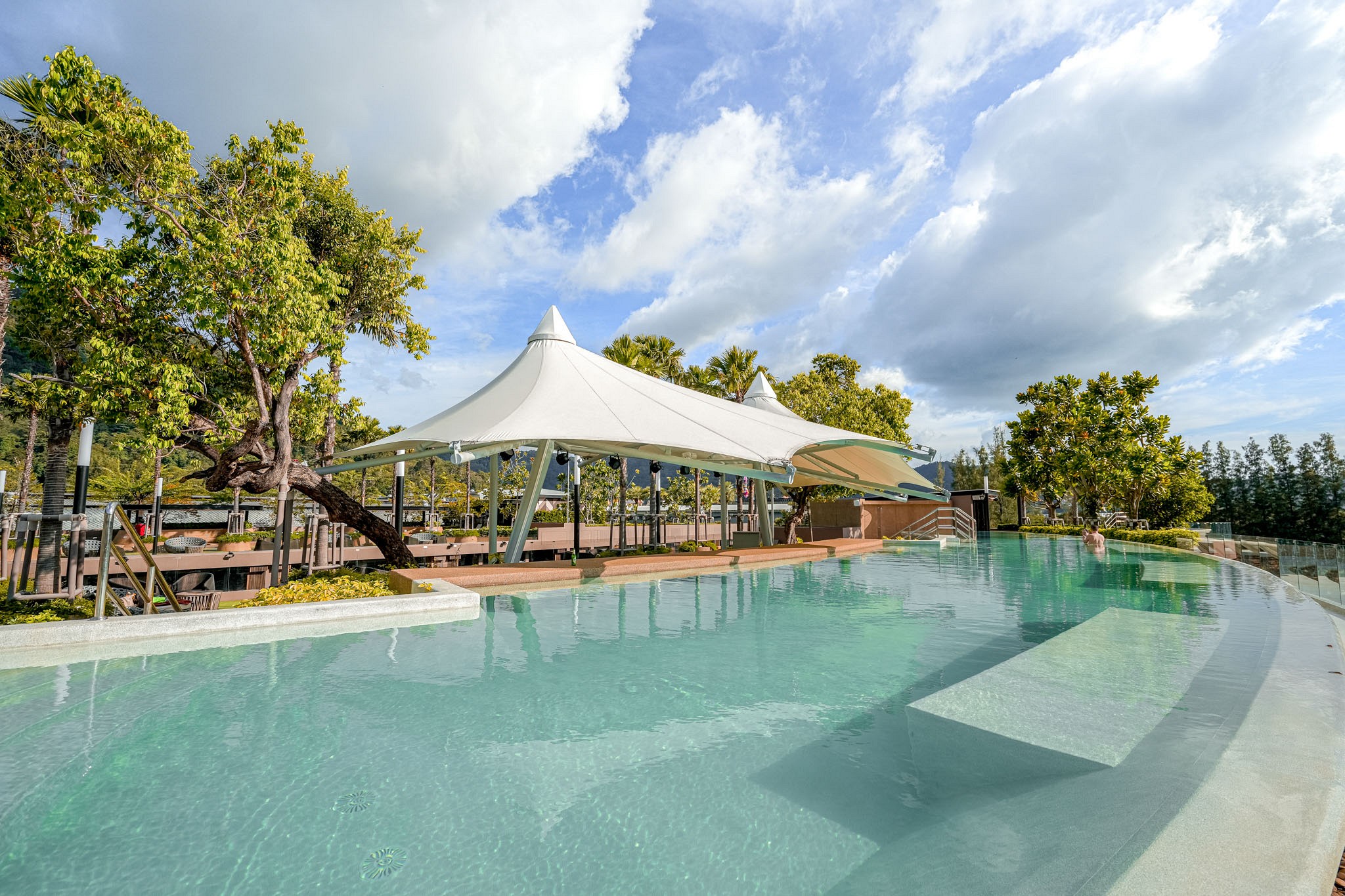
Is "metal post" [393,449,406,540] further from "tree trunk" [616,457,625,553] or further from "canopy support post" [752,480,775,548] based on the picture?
"canopy support post" [752,480,775,548]

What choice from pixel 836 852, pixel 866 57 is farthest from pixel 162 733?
pixel 866 57

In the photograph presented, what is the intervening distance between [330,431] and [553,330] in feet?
20.3

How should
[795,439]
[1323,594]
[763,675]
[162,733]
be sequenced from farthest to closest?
1. [795,439]
2. [1323,594]
3. [763,675]
4. [162,733]

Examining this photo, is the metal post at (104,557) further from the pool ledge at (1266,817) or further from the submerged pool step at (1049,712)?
the pool ledge at (1266,817)

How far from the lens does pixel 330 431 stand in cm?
1486

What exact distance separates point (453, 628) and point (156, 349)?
7.51 meters

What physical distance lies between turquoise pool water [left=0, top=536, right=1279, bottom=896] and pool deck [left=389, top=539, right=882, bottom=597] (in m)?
3.05

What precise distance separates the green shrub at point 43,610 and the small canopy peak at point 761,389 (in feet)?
59.8

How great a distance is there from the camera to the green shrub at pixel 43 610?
22.2 feet

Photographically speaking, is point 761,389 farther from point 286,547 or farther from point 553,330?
point 286,547

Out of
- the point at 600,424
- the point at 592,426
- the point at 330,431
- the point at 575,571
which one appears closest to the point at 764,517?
the point at 575,571

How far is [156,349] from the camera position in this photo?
998 centimetres

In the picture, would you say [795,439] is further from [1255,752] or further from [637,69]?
[1255,752]

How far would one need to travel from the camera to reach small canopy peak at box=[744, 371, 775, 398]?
72.3ft
